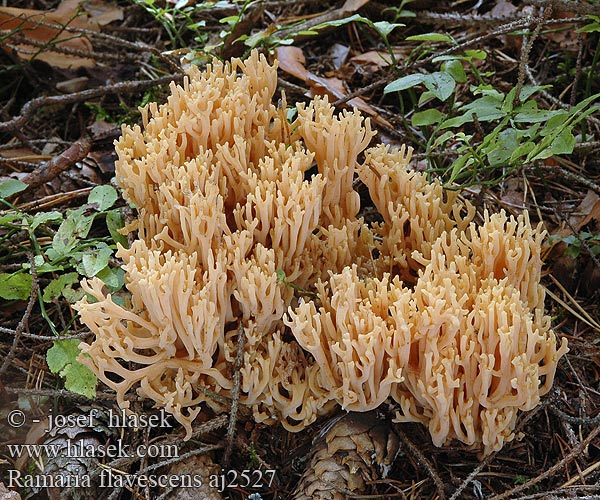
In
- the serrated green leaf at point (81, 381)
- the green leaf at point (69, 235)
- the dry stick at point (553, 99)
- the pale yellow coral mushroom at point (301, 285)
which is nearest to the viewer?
the pale yellow coral mushroom at point (301, 285)

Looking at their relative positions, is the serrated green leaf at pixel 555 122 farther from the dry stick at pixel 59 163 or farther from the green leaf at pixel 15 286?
the dry stick at pixel 59 163

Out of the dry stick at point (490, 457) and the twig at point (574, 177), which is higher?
the twig at point (574, 177)

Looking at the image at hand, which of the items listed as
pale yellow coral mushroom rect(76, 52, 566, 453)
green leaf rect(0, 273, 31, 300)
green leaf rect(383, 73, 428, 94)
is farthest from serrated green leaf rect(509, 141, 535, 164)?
green leaf rect(0, 273, 31, 300)

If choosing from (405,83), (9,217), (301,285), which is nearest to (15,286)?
(9,217)

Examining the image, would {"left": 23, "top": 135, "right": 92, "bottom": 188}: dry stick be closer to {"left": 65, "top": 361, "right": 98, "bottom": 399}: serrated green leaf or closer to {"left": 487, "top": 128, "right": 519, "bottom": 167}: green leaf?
{"left": 65, "top": 361, "right": 98, "bottom": 399}: serrated green leaf

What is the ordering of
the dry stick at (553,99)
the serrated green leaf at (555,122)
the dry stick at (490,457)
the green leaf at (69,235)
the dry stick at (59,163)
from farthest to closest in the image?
the dry stick at (59,163)
the dry stick at (553,99)
the green leaf at (69,235)
the serrated green leaf at (555,122)
the dry stick at (490,457)

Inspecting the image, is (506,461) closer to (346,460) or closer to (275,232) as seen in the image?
(346,460)

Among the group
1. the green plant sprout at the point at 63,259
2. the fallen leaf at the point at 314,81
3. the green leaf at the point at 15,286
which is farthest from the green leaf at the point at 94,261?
the fallen leaf at the point at 314,81

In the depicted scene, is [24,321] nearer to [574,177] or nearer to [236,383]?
[236,383]
